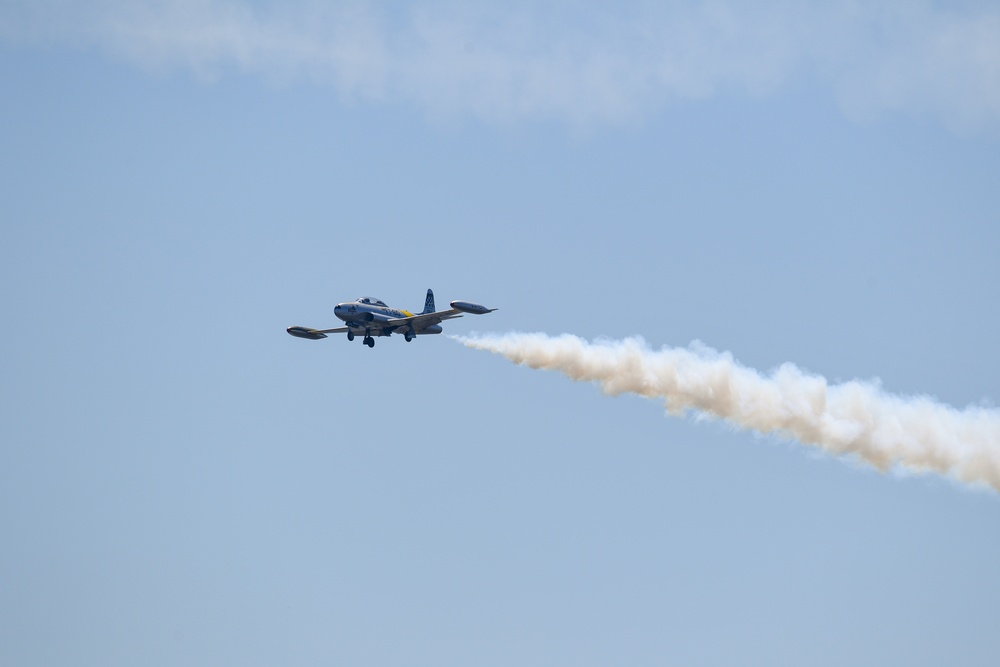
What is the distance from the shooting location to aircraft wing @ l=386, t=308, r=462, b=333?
7506 centimetres

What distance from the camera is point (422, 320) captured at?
250ft

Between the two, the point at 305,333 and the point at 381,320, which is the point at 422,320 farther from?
the point at 305,333

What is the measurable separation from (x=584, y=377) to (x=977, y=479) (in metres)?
22.8

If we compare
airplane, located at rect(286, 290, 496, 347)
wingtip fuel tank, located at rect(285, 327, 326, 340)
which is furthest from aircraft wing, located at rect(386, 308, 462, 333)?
wingtip fuel tank, located at rect(285, 327, 326, 340)

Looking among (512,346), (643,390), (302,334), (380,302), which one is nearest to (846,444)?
(643,390)

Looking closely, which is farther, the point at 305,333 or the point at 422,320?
the point at 305,333

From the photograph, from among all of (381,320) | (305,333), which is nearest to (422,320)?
(381,320)

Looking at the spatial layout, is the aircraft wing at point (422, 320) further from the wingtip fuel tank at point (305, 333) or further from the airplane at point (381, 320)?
the wingtip fuel tank at point (305, 333)

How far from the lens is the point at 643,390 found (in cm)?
7531

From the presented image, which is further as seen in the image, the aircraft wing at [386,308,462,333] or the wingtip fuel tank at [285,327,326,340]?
the wingtip fuel tank at [285,327,326,340]

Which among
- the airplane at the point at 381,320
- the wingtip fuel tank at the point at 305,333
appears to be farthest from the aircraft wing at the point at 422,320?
the wingtip fuel tank at the point at 305,333

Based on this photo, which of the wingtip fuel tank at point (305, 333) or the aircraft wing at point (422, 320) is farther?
the wingtip fuel tank at point (305, 333)

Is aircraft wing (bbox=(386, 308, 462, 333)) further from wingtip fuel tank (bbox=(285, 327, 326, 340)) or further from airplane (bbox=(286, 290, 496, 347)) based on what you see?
wingtip fuel tank (bbox=(285, 327, 326, 340))

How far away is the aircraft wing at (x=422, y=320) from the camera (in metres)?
75.1
